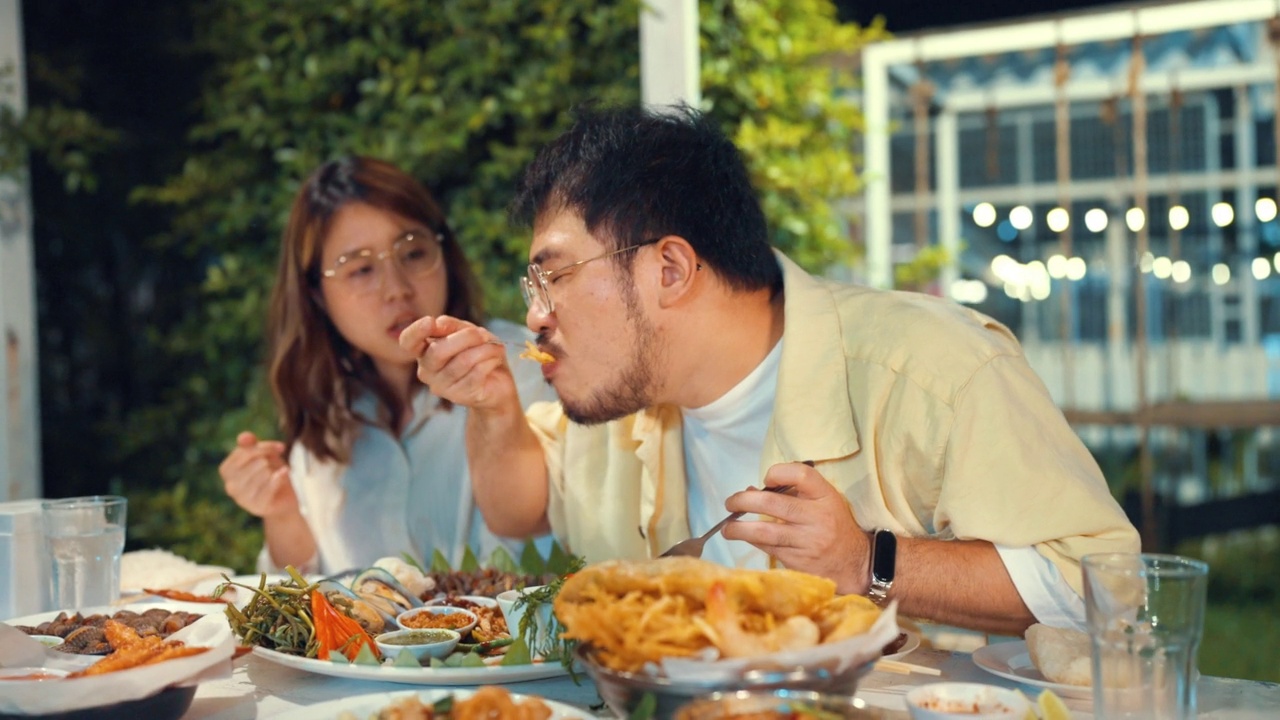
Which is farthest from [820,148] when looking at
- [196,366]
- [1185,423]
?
[196,366]

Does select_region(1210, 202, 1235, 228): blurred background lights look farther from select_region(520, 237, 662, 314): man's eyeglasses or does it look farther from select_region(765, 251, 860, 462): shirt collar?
select_region(520, 237, 662, 314): man's eyeglasses

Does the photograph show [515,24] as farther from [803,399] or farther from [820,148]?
[803,399]

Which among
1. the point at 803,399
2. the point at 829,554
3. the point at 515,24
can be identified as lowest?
the point at 829,554

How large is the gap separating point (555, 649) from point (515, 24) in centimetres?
316

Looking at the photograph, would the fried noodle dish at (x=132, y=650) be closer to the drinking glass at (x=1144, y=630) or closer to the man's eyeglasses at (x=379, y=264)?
the drinking glass at (x=1144, y=630)

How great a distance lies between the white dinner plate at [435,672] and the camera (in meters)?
1.48

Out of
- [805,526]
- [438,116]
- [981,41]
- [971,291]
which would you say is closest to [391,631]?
[805,526]

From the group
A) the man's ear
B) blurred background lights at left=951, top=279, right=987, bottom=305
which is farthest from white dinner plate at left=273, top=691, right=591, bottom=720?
blurred background lights at left=951, top=279, right=987, bottom=305

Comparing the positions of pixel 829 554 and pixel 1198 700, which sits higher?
pixel 829 554

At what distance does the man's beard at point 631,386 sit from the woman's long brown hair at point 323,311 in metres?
1.08

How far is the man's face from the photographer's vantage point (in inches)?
79.7

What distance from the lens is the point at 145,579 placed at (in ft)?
7.53

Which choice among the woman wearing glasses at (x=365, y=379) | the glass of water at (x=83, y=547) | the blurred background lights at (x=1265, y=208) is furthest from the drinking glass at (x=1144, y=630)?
the blurred background lights at (x=1265, y=208)

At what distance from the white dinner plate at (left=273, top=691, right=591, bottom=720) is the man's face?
0.82m
